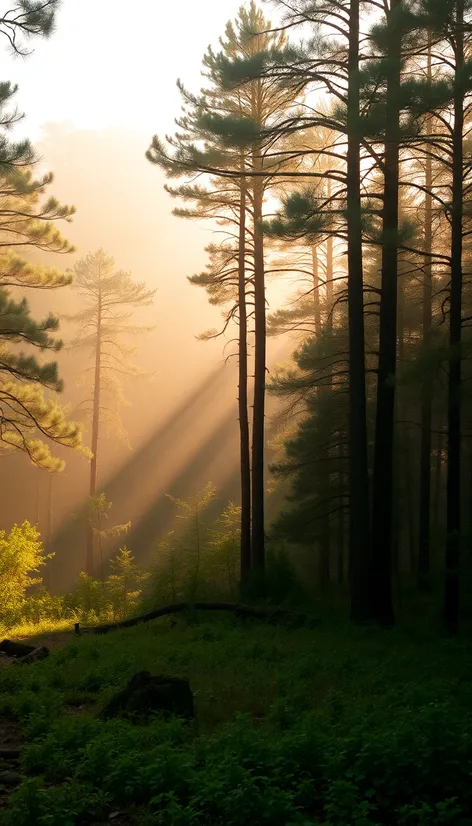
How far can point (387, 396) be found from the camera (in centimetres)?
1370

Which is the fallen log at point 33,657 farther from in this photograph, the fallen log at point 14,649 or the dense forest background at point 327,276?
the dense forest background at point 327,276

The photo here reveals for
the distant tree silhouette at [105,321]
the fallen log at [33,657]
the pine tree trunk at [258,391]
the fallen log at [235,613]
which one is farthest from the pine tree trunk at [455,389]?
the distant tree silhouette at [105,321]

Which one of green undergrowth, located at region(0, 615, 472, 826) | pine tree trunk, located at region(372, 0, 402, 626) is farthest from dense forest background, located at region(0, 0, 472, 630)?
green undergrowth, located at region(0, 615, 472, 826)

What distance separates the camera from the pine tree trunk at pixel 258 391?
59.8ft

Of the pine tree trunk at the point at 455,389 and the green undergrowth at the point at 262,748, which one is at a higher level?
the pine tree trunk at the point at 455,389

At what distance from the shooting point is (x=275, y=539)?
2116cm

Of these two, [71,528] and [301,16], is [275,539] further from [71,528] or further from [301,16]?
[71,528]

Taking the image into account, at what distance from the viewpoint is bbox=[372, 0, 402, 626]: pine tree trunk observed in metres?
13.1

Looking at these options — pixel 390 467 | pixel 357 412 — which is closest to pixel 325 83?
pixel 357 412

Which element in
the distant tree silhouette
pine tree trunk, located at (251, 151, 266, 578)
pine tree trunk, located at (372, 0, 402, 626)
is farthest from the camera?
the distant tree silhouette

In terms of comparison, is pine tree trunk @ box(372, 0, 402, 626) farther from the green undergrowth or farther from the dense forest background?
the green undergrowth

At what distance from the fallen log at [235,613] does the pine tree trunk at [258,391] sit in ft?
8.25

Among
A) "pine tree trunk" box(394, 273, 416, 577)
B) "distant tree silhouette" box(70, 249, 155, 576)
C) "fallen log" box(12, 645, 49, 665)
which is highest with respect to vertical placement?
"distant tree silhouette" box(70, 249, 155, 576)

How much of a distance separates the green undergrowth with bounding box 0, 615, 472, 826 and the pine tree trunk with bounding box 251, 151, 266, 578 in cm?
851
